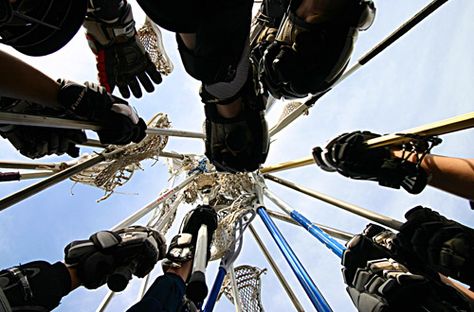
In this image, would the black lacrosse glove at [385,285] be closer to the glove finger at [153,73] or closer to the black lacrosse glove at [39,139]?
the black lacrosse glove at [39,139]

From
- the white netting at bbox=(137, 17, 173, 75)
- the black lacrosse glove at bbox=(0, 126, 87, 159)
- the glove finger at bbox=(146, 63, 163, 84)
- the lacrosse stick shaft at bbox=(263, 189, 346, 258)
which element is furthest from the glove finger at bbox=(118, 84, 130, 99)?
the lacrosse stick shaft at bbox=(263, 189, 346, 258)

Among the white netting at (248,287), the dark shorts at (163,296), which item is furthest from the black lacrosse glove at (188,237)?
the white netting at (248,287)

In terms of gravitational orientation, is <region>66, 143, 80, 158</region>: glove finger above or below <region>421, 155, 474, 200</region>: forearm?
above

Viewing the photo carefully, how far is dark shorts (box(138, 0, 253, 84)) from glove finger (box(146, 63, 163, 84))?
5.11ft

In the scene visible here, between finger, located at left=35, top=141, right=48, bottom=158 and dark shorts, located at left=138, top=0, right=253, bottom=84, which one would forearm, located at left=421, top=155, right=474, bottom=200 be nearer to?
dark shorts, located at left=138, top=0, right=253, bottom=84

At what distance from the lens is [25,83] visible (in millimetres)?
2051

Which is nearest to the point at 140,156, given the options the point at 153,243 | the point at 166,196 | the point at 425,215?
the point at 166,196

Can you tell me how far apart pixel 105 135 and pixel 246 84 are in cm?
107

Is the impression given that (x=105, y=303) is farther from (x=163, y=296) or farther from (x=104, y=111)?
(x=104, y=111)

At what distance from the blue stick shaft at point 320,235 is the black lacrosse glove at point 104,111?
1.86 meters

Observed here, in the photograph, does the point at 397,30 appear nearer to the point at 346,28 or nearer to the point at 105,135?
the point at 346,28

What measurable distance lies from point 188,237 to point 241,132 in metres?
1.23

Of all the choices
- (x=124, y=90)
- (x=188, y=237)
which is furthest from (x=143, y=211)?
(x=124, y=90)

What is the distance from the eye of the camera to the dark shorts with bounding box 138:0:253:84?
184 cm
